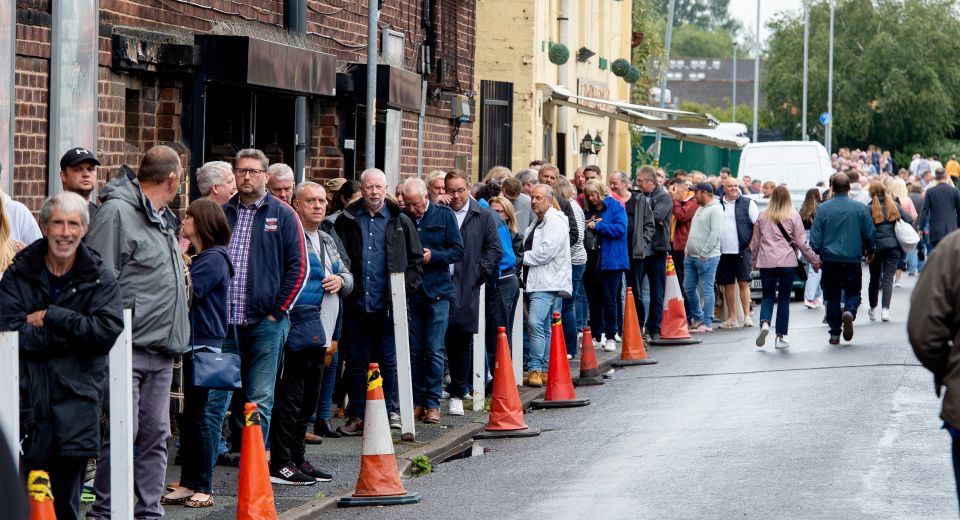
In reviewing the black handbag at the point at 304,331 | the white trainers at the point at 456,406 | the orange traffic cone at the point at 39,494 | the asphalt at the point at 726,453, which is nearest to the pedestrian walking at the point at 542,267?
the asphalt at the point at 726,453

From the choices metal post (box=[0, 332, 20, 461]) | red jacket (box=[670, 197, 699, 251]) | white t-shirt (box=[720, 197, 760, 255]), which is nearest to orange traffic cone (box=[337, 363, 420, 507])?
metal post (box=[0, 332, 20, 461])

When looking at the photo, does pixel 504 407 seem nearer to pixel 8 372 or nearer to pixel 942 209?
pixel 8 372

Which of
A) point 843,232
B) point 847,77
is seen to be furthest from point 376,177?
point 847,77

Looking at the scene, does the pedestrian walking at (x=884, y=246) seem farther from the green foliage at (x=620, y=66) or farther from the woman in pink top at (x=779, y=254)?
the green foliage at (x=620, y=66)

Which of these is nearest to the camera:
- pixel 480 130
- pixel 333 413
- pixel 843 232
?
pixel 333 413

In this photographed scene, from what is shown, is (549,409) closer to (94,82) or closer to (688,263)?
(94,82)

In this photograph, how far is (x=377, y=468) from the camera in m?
9.06

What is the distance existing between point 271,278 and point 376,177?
2.02 m

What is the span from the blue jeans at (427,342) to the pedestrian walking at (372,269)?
53 cm

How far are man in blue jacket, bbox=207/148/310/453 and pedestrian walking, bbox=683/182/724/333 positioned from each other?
10.6m

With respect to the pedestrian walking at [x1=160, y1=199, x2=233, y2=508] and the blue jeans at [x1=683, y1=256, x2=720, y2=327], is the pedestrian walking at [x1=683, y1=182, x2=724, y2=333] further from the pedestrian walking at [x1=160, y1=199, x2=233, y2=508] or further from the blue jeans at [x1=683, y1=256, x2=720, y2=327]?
the pedestrian walking at [x1=160, y1=199, x2=233, y2=508]

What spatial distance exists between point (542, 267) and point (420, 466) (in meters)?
4.63

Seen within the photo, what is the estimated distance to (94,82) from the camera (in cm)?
1090

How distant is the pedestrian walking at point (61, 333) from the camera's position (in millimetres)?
6633
